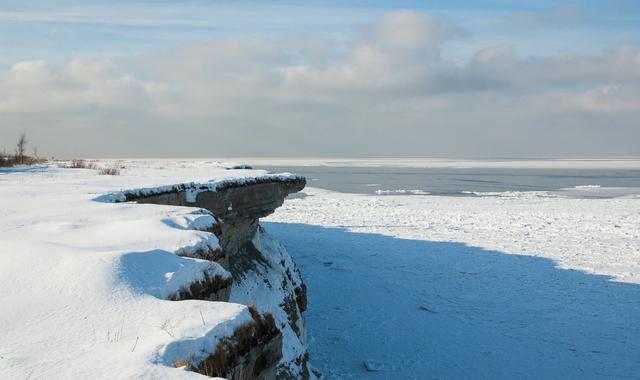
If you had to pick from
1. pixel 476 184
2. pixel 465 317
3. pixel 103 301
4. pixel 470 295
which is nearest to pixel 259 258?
pixel 465 317

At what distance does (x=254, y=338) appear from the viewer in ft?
11.4

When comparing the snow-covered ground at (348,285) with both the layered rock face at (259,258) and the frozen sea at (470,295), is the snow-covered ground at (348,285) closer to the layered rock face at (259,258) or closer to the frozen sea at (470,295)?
the frozen sea at (470,295)

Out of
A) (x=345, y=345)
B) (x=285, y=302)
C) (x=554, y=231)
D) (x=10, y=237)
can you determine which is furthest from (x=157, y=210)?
(x=554, y=231)

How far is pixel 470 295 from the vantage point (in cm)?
1286

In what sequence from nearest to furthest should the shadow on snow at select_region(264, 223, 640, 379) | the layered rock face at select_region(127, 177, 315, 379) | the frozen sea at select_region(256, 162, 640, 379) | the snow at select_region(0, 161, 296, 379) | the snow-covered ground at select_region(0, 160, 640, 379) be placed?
the snow at select_region(0, 161, 296, 379) < the snow-covered ground at select_region(0, 160, 640, 379) < the layered rock face at select_region(127, 177, 315, 379) < the shadow on snow at select_region(264, 223, 640, 379) < the frozen sea at select_region(256, 162, 640, 379)

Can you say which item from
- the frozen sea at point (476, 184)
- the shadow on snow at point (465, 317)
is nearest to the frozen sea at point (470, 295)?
the shadow on snow at point (465, 317)

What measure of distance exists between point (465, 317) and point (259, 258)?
4.57 metres

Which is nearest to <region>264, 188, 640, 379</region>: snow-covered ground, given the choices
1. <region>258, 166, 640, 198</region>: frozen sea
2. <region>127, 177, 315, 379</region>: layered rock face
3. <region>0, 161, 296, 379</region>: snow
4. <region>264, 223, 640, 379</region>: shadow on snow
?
<region>264, 223, 640, 379</region>: shadow on snow

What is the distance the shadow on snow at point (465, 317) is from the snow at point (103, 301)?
18.0 feet

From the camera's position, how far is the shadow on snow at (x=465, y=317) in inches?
374

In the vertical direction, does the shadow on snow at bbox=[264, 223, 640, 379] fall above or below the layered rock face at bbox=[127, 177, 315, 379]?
below

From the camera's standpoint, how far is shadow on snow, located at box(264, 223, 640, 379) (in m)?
9.51

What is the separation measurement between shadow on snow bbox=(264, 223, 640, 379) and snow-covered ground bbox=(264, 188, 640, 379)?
28 millimetres

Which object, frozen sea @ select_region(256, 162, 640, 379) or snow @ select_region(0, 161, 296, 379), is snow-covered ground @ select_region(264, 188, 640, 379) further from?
snow @ select_region(0, 161, 296, 379)
